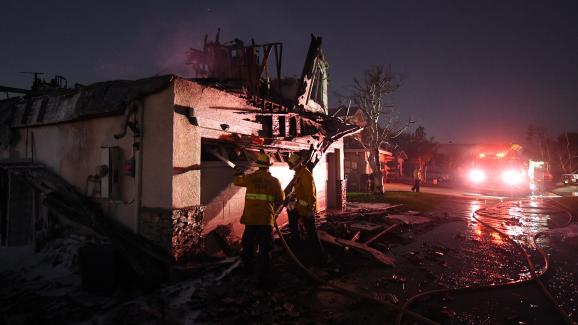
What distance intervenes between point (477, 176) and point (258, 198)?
3309 centimetres

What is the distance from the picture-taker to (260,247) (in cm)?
567

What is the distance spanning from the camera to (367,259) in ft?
23.2

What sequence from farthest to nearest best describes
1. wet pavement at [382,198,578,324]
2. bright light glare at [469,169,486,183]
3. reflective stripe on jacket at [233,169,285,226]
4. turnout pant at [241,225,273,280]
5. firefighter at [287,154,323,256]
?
bright light glare at [469,169,486,183] → firefighter at [287,154,323,256] → reflective stripe on jacket at [233,169,285,226] → turnout pant at [241,225,273,280] → wet pavement at [382,198,578,324]

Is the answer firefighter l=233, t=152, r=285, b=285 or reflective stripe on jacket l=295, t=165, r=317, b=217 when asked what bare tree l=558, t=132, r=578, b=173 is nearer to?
reflective stripe on jacket l=295, t=165, r=317, b=217

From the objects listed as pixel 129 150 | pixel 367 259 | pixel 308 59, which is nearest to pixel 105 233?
pixel 129 150

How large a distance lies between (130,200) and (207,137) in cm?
204

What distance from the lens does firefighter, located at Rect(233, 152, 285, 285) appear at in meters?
5.60

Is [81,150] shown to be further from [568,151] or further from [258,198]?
[568,151]

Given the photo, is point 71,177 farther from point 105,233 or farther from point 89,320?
point 89,320

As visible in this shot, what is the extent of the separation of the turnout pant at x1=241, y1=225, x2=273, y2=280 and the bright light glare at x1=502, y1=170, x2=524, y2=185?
3089 cm

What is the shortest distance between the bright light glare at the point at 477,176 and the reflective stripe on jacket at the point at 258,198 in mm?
32582

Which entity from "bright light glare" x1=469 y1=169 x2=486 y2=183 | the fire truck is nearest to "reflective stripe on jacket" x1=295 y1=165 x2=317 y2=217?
the fire truck

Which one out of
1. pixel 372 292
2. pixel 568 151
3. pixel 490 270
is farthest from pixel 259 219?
pixel 568 151

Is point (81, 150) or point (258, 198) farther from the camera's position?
point (81, 150)
